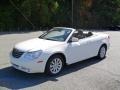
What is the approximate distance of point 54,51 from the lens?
307 inches

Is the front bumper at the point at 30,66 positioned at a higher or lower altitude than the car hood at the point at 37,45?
lower

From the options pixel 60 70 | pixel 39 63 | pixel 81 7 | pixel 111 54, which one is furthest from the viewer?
pixel 81 7

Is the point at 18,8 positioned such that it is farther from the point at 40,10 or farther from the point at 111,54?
the point at 111,54

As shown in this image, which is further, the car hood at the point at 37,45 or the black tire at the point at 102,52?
the black tire at the point at 102,52

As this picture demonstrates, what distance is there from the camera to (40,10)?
81.4ft

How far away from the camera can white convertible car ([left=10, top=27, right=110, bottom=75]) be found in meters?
7.49

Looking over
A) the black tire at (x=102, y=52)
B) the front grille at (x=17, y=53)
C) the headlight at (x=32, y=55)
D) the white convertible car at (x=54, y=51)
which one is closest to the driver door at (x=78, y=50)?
the white convertible car at (x=54, y=51)

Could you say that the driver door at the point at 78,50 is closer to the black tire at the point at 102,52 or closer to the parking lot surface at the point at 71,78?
the parking lot surface at the point at 71,78

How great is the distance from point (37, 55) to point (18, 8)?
17531mm

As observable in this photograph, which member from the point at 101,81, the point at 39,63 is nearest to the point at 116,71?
the point at 101,81

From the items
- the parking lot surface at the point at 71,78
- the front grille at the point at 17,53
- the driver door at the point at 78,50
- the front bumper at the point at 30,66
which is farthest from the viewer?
the driver door at the point at 78,50

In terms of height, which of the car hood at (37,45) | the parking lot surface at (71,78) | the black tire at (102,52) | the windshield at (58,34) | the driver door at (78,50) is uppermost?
the windshield at (58,34)

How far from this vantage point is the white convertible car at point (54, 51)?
295 inches

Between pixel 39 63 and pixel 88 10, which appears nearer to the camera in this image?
pixel 39 63
